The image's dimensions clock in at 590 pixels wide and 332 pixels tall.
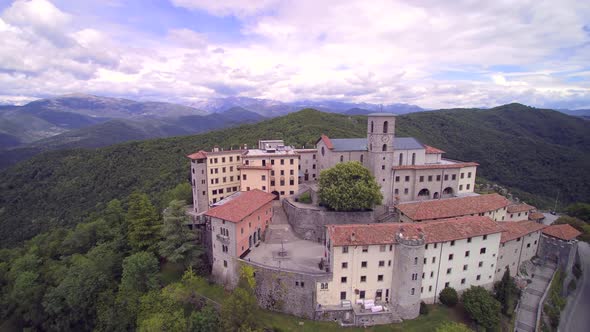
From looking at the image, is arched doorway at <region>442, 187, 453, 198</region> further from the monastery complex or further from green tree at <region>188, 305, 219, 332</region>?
green tree at <region>188, 305, 219, 332</region>

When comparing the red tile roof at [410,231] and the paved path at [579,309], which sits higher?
the red tile roof at [410,231]

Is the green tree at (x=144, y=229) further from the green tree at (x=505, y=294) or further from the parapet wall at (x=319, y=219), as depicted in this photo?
the green tree at (x=505, y=294)


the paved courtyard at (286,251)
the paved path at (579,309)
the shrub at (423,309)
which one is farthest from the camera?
the paved path at (579,309)

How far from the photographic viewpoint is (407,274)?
3738cm

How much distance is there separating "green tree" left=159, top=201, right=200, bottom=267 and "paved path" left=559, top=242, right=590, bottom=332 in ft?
178

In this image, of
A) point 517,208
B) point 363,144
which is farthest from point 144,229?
point 517,208

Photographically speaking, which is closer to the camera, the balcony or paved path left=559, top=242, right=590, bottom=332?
the balcony

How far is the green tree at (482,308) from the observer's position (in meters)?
37.7

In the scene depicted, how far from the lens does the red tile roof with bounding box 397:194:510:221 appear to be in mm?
46562

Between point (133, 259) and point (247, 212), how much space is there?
59.2 ft

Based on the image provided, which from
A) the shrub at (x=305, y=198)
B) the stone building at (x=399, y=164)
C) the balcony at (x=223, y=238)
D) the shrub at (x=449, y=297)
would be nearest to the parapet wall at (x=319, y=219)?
the shrub at (x=305, y=198)

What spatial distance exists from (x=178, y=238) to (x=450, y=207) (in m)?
42.3

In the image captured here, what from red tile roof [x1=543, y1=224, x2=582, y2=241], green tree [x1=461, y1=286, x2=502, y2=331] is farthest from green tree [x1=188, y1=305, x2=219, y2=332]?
red tile roof [x1=543, y1=224, x2=582, y2=241]

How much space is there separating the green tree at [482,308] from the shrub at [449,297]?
1.09 metres
